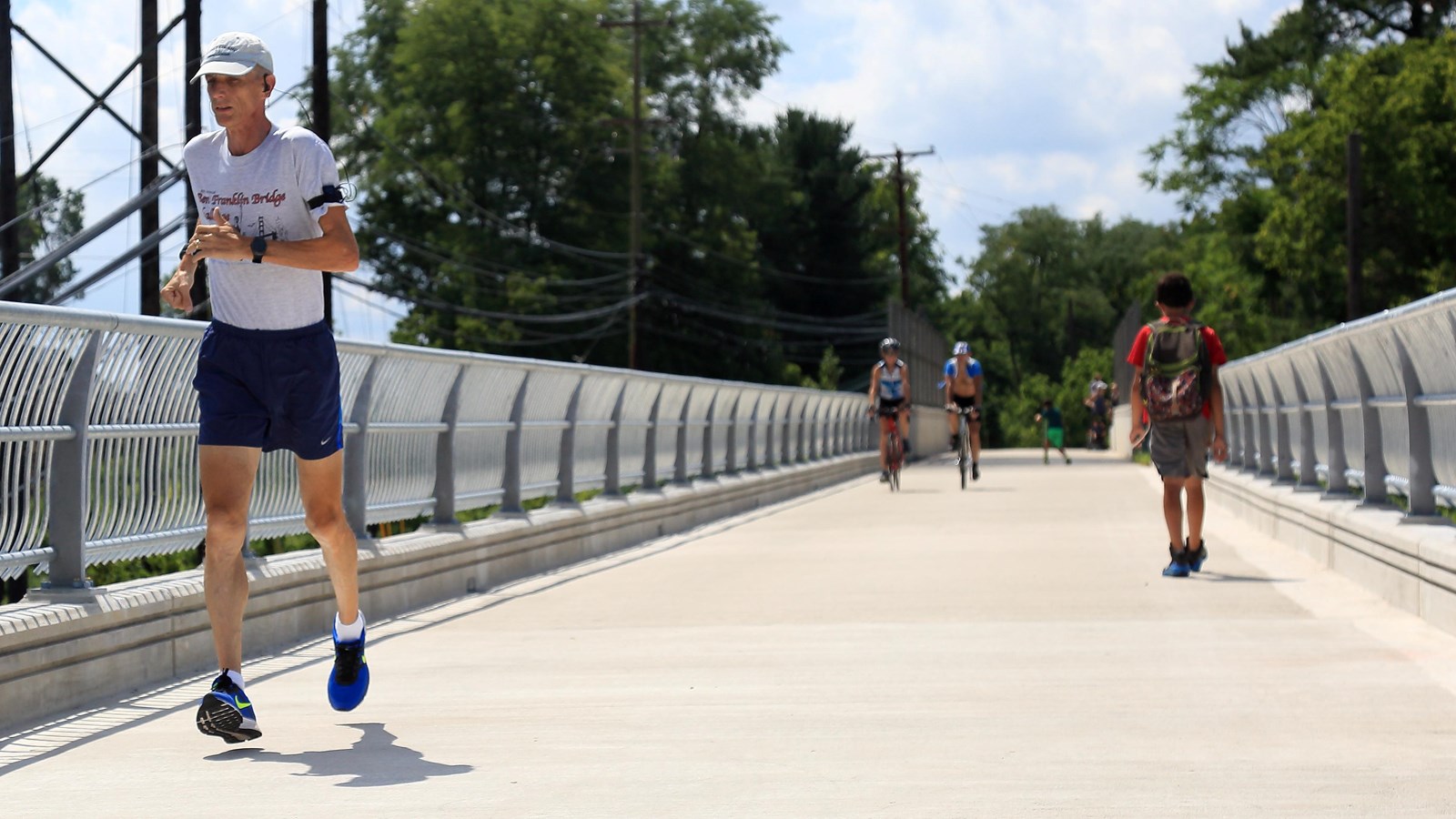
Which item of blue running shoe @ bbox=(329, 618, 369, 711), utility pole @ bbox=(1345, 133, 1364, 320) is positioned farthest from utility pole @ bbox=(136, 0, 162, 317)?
utility pole @ bbox=(1345, 133, 1364, 320)

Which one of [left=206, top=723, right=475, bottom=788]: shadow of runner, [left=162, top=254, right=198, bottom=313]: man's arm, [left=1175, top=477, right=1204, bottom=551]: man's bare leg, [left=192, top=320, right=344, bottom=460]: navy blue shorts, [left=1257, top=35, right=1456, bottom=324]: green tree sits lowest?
[left=206, top=723, right=475, bottom=788]: shadow of runner

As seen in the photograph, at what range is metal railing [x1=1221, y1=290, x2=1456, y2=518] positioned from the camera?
32.0 feet

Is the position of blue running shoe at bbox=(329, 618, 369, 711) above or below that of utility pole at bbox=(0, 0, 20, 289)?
below

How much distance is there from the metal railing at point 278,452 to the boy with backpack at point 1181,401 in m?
4.07

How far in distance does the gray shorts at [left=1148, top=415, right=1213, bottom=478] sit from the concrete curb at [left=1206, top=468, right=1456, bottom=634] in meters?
0.82

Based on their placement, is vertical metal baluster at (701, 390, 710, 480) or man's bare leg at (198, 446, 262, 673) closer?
man's bare leg at (198, 446, 262, 673)

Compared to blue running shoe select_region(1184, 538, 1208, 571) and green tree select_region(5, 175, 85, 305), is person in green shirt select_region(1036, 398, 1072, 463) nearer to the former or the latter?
green tree select_region(5, 175, 85, 305)

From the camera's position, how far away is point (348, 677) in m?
6.61

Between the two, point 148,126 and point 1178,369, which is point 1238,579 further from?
point 148,126

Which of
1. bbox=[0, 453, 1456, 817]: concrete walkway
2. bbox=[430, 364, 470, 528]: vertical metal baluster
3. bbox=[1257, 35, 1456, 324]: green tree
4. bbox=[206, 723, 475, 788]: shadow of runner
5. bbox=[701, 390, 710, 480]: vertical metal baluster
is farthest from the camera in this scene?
bbox=[1257, 35, 1456, 324]: green tree

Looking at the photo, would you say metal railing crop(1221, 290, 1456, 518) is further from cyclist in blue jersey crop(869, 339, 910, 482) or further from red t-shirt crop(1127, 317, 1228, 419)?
cyclist in blue jersey crop(869, 339, 910, 482)

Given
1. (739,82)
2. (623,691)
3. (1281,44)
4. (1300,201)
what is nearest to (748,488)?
(623,691)

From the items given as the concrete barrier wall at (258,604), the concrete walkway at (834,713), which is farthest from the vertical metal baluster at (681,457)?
the concrete walkway at (834,713)

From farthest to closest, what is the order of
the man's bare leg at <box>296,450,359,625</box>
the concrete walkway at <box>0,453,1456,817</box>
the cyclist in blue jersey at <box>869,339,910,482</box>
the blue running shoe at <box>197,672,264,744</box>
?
the cyclist in blue jersey at <box>869,339,910,482</box>
the man's bare leg at <box>296,450,359,625</box>
the blue running shoe at <box>197,672,264,744</box>
the concrete walkway at <box>0,453,1456,817</box>
